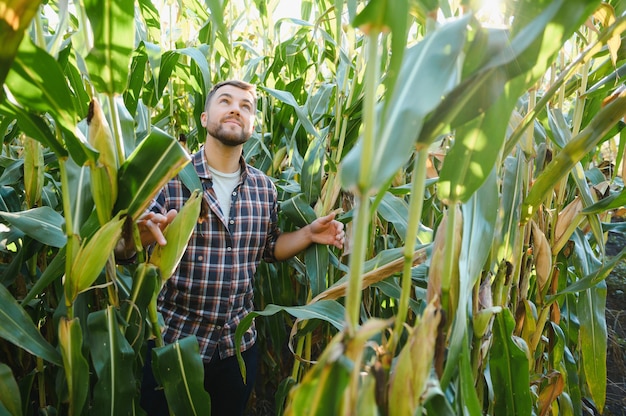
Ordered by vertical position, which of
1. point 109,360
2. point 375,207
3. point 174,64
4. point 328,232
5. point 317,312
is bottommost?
point 109,360

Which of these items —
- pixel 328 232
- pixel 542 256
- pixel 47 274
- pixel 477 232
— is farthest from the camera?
pixel 328 232

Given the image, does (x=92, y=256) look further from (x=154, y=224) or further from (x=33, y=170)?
(x=33, y=170)

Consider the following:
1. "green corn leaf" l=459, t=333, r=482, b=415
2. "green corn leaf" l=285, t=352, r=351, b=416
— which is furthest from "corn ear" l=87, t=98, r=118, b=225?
"green corn leaf" l=459, t=333, r=482, b=415

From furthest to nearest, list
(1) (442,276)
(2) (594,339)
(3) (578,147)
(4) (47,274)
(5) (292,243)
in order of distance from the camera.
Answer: (5) (292,243), (2) (594,339), (4) (47,274), (3) (578,147), (1) (442,276)

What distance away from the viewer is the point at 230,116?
169 cm

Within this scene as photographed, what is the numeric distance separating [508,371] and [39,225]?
116 centimetres

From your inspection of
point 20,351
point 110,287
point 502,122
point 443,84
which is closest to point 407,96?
point 443,84

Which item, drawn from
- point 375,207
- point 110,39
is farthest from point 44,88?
point 375,207

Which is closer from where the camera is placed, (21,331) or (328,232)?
(21,331)

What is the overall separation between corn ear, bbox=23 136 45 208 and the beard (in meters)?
0.54

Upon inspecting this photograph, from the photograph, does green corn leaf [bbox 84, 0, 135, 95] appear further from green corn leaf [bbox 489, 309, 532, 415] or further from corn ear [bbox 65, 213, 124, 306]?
green corn leaf [bbox 489, 309, 532, 415]

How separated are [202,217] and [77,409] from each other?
2.36 feet

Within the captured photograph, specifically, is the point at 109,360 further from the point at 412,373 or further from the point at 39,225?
the point at 412,373

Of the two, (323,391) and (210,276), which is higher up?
(210,276)
